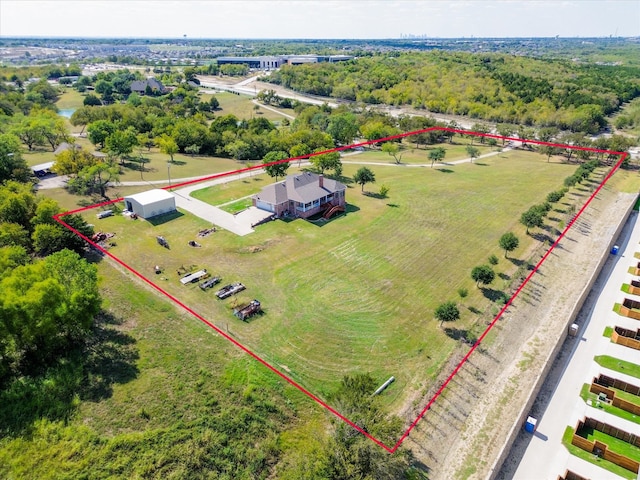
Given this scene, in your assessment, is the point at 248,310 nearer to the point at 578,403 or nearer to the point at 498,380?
the point at 498,380

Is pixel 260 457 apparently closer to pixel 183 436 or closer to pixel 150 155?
pixel 183 436

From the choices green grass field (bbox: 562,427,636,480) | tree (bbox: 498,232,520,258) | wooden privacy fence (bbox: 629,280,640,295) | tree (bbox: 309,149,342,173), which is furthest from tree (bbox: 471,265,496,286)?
→ tree (bbox: 309,149,342,173)

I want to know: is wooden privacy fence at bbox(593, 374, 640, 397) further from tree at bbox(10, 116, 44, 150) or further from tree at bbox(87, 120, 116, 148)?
tree at bbox(10, 116, 44, 150)

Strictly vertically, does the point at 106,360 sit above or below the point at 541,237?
above

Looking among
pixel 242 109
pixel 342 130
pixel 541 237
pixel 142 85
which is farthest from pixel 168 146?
pixel 142 85

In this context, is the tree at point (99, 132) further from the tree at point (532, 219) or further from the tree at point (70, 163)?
the tree at point (532, 219)
